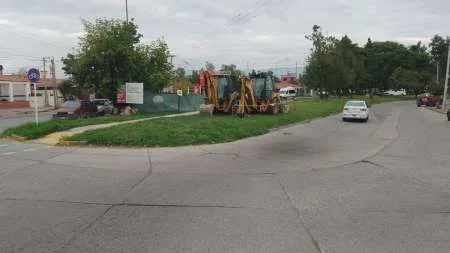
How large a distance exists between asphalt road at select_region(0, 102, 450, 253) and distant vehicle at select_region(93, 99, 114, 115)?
787 inches

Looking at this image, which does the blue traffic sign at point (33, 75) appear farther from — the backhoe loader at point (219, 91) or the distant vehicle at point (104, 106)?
the distant vehicle at point (104, 106)

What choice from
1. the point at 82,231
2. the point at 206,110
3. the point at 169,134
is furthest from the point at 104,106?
the point at 82,231

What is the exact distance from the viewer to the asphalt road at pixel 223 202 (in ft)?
21.0

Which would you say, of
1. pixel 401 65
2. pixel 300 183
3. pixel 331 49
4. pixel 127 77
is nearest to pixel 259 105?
pixel 127 77

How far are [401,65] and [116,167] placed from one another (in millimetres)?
106289

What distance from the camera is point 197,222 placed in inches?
289

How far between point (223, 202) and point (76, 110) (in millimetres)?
26867

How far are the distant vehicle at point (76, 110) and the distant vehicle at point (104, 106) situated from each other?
2.80 ft

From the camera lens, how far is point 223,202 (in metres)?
8.75

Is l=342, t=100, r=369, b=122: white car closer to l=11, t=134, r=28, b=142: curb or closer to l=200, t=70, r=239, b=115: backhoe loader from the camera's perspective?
l=200, t=70, r=239, b=115: backhoe loader

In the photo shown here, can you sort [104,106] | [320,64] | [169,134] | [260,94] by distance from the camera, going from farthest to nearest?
[320,64] < [104,106] < [260,94] < [169,134]

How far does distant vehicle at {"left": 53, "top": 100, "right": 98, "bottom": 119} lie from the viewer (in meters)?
33.3

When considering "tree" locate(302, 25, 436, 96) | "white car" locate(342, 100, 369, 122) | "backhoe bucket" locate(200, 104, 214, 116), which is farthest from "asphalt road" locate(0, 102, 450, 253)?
"tree" locate(302, 25, 436, 96)

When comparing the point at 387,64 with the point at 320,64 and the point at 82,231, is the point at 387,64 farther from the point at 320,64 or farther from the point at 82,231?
the point at 82,231
